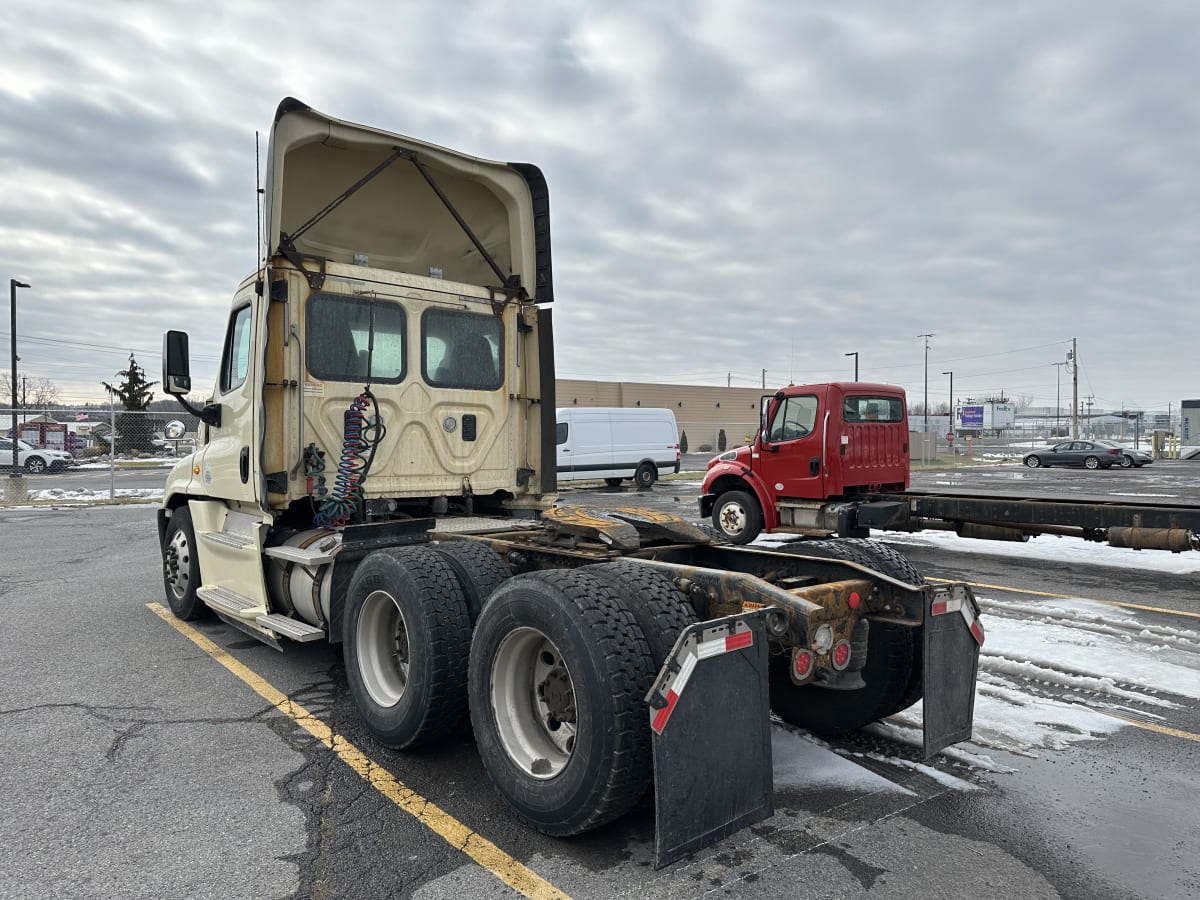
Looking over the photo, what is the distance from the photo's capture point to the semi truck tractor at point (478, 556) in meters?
2.87

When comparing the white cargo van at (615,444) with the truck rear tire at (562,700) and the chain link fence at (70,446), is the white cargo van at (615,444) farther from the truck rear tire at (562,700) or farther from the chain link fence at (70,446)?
the truck rear tire at (562,700)

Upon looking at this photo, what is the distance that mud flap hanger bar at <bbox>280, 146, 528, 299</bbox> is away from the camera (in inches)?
204

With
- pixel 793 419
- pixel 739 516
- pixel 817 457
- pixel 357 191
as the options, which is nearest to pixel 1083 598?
pixel 817 457

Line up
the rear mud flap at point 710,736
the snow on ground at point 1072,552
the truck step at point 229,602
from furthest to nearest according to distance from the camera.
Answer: the snow on ground at point 1072,552, the truck step at point 229,602, the rear mud flap at point 710,736

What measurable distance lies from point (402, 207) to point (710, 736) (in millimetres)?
4765

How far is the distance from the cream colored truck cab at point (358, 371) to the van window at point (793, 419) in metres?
5.30

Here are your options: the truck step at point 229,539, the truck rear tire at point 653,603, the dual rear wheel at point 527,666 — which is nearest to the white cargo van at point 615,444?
the truck step at point 229,539

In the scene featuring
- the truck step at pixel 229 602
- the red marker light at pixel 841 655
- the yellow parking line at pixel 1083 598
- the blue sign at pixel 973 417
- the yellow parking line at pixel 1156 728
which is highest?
the blue sign at pixel 973 417

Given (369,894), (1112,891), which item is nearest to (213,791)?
(369,894)

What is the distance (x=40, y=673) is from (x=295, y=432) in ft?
7.87

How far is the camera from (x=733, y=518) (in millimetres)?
11469

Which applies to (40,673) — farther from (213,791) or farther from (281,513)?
(213,791)

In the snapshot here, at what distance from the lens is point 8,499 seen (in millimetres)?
18797

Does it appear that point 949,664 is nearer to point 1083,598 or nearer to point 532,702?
point 532,702
